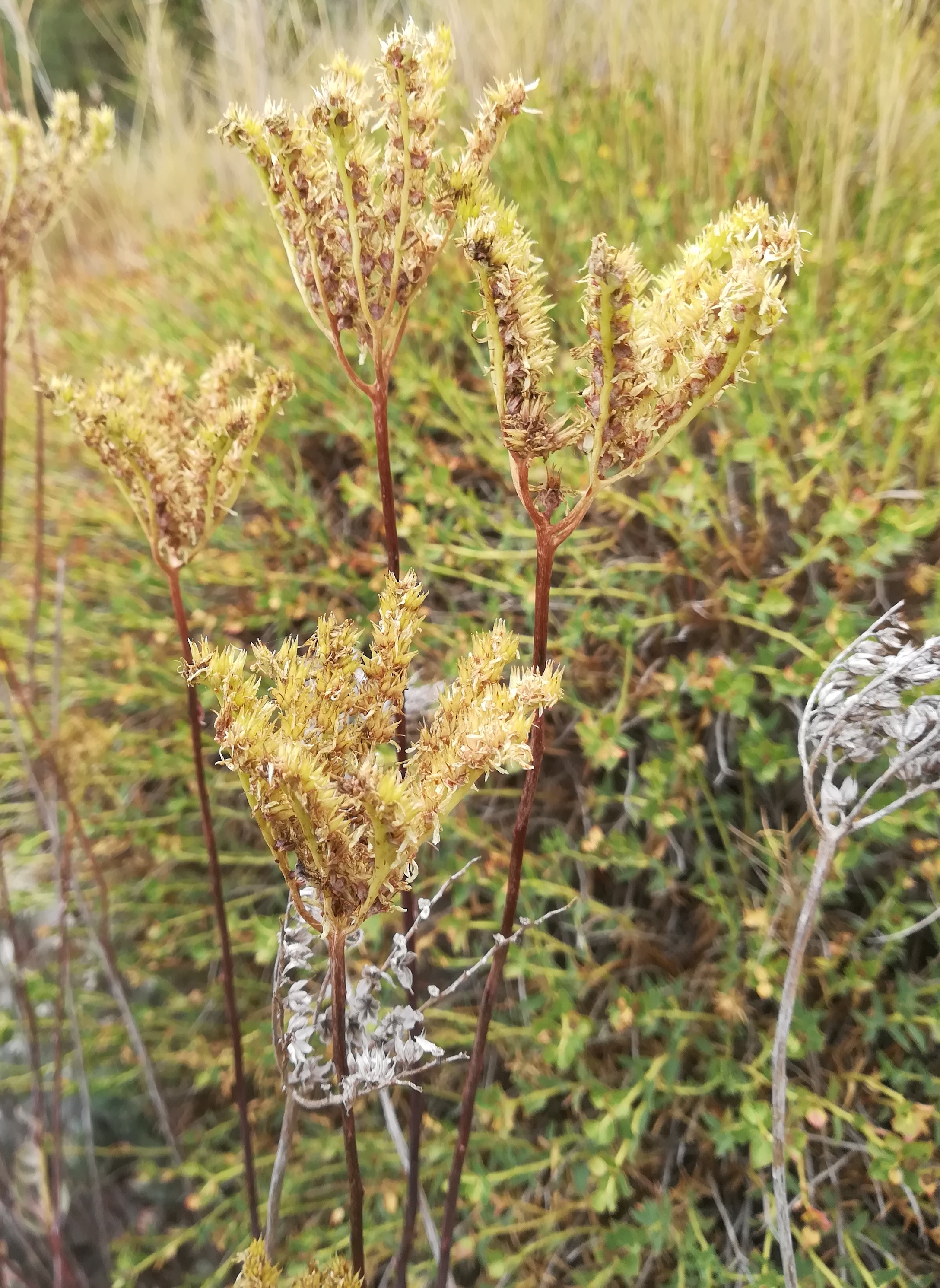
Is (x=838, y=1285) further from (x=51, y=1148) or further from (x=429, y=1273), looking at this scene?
(x=51, y=1148)

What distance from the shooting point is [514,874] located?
59cm

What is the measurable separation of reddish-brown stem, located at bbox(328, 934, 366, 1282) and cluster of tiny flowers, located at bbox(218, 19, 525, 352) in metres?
0.43

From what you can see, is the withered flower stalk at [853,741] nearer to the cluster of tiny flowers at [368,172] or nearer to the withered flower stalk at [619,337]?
the withered flower stalk at [619,337]

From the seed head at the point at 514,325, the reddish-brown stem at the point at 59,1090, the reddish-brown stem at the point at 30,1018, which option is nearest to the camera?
the seed head at the point at 514,325

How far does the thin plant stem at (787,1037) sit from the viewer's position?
1.90ft

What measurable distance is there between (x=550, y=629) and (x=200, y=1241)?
1.10m

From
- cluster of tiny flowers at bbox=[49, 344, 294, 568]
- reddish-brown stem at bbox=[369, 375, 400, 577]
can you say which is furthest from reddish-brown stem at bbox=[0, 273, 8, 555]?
reddish-brown stem at bbox=[369, 375, 400, 577]

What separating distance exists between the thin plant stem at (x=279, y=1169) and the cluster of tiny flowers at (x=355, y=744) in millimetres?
138

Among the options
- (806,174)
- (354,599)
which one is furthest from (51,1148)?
(806,174)

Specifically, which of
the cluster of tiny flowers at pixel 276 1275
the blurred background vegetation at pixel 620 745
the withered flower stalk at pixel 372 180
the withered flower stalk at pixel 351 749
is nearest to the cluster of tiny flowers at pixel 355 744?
the withered flower stalk at pixel 351 749

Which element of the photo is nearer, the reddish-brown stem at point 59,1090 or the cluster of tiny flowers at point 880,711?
the cluster of tiny flowers at point 880,711

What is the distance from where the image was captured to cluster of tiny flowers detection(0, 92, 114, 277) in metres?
1.00

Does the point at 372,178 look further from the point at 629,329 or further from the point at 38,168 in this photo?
the point at 38,168

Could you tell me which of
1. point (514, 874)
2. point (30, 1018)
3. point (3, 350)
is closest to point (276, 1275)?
point (514, 874)
